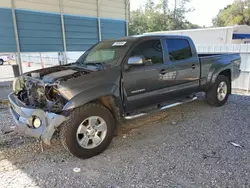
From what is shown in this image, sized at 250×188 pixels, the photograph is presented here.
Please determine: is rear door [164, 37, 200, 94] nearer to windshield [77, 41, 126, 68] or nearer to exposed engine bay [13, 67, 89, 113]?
windshield [77, 41, 126, 68]

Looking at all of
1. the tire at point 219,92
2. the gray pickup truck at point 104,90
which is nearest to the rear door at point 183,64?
the gray pickup truck at point 104,90

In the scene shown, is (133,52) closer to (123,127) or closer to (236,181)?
(123,127)

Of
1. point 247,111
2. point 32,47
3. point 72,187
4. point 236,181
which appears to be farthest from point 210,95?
point 32,47

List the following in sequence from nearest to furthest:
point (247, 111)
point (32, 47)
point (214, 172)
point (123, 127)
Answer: point (214, 172) < point (123, 127) < point (247, 111) < point (32, 47)

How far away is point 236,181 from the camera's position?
104 inches

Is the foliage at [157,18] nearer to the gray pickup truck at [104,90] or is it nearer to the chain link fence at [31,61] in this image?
the chain link fence at [31,61]

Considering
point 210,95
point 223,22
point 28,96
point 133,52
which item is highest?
point 223,22

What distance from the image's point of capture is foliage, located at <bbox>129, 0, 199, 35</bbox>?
1371 inches

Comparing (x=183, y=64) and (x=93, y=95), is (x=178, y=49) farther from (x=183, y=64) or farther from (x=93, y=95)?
(x=93, y=95)

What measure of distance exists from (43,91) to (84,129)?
2.74 ft

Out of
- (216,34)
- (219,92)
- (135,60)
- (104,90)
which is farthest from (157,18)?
(104,90)

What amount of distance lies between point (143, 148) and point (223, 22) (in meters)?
46.0

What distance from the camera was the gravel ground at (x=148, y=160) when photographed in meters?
2.69

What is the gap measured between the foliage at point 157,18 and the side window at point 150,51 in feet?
100
